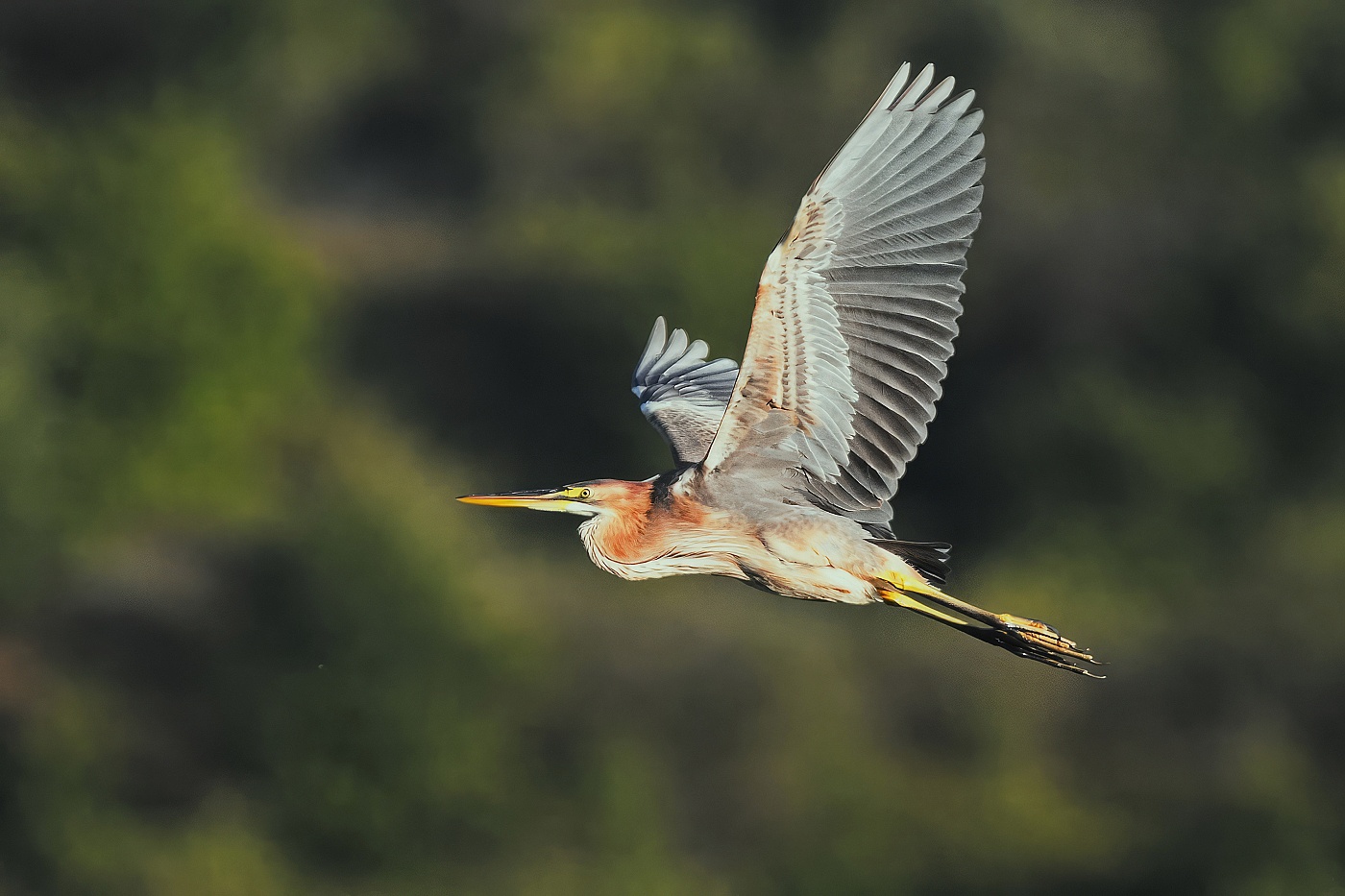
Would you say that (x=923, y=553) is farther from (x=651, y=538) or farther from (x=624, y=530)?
(x=624, y=530)

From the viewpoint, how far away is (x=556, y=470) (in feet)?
98.1

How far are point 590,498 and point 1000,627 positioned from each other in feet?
4.84

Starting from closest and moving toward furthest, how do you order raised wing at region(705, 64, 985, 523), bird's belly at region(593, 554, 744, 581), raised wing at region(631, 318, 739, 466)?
raised wing at region(705, 64, 985, 523)
bird's belly at region(593, 554, 744, 581)
raised wing at region(631, 318, 739, 466)

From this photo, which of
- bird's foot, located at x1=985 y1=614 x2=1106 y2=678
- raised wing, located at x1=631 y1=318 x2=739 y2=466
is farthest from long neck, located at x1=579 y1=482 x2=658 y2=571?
bird's foot, located at x1=985 y1=614 x2=1106 y2=678

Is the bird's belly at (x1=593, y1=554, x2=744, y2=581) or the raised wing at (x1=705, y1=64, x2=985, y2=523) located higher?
the raised wing at (x1=705, y1=64, x2=985, y2=523)

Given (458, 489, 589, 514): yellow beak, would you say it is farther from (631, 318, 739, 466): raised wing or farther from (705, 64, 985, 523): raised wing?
(631, 318, 739, 466): raised wing

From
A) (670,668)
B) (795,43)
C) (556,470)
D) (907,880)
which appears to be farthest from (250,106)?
(907,880)

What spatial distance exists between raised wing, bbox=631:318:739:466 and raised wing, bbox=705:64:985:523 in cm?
109

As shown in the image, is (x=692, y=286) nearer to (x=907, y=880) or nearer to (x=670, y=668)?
(x=670, y=668)

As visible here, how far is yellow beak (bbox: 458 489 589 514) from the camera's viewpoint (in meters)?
7.56

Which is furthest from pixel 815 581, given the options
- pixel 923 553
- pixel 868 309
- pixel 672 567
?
pixel 868 309

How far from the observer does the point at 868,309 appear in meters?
7.18

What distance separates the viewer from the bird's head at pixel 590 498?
757cm

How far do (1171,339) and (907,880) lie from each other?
12.9 metres
